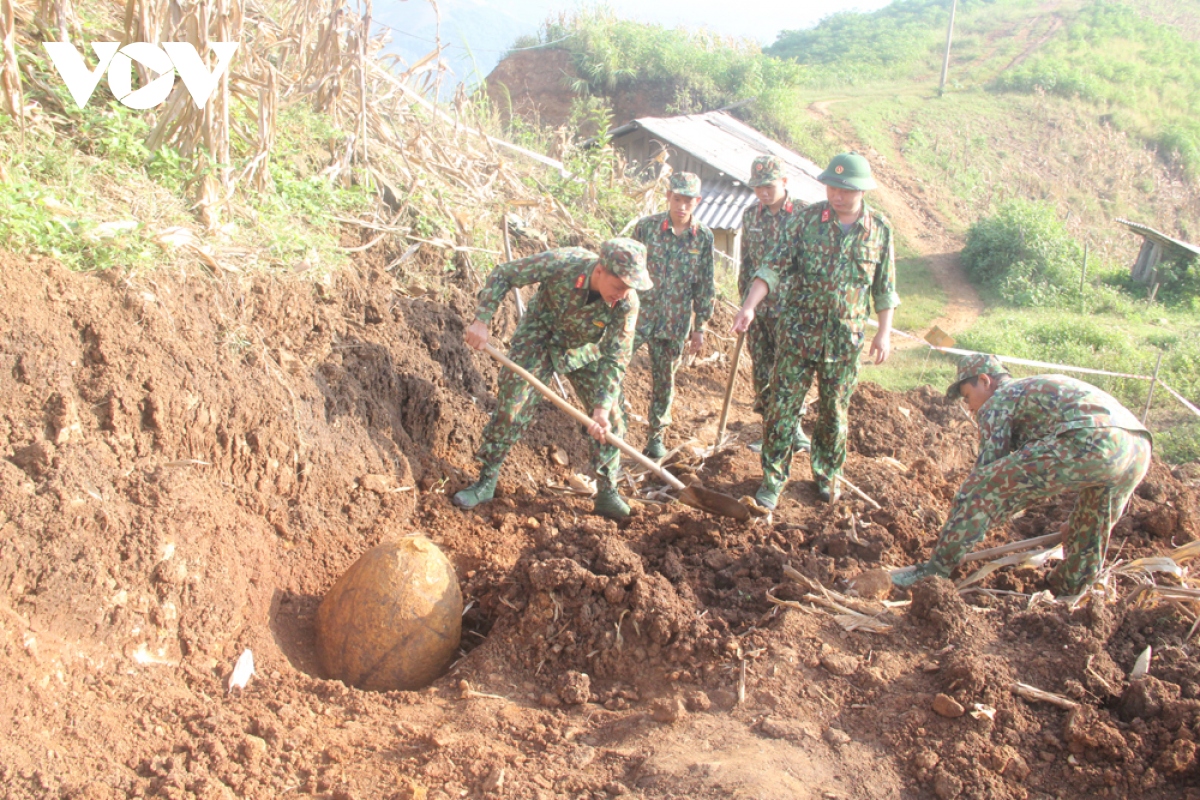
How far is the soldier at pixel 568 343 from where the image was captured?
512 cm

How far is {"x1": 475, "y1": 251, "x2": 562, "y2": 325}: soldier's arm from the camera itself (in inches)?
206

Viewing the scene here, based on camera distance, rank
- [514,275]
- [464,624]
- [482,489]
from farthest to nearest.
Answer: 1. [482,489]
2. [514,275]
3. [464,624]

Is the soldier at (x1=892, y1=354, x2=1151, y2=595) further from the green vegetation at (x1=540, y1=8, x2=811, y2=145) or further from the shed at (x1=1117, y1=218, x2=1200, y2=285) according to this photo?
the green vegetation at (x1=540, y1=8, x2=811, y2=145)

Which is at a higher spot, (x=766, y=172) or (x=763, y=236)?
(x=766, y=172)

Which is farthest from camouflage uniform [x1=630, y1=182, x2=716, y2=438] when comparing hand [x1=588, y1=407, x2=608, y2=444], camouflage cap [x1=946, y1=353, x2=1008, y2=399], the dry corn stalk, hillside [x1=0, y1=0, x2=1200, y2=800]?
the dry corn stalk

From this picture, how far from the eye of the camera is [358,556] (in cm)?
482

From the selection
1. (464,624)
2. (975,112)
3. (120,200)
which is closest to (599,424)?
(464,624)

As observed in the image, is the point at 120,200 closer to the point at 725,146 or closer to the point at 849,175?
the point at 849,175

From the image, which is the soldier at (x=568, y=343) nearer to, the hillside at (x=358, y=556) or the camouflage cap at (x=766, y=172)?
the hillside at (x=358, y=556)

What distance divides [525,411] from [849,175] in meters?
2.44

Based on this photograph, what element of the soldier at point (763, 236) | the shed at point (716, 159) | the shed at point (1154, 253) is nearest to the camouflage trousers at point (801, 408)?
the soldier at point (763, 236)

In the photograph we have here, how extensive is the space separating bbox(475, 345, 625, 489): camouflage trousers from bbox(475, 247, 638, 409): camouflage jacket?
10 cm

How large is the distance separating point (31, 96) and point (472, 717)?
4660mm

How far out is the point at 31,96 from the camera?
5219 mm
